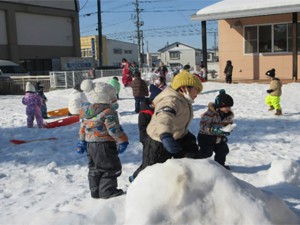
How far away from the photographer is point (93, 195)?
4.43 metres

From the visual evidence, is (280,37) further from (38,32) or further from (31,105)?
(38,32)

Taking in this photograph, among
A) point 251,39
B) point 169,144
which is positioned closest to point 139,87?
point 169,144

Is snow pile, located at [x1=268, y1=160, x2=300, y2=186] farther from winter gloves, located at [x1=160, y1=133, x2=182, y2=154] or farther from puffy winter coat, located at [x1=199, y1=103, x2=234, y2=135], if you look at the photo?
winter gloves, located at [x1=160, y1=133, x2=182, y2=154]

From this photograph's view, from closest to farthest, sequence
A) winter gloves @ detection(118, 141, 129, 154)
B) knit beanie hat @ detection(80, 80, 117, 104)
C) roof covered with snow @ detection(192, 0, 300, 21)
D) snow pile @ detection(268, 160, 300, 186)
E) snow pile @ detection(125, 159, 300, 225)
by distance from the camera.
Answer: snow pile @ detection(125, 159, 300, 225) < winter gloves @ detection(118, 141, 129, 154) < knit beanie hat @ detection(80, 80, 117, 104) < snow pile @ detection(268, 160, 300, 186) < roof covered with snow @ detection(192, 0, 300, 21)

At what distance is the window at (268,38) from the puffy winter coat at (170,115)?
16.4 m

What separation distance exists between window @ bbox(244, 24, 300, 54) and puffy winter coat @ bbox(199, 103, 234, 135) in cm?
1493

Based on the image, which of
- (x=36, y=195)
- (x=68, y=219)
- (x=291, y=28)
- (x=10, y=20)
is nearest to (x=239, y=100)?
(x=291, y=28)

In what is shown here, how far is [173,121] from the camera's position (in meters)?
3.72

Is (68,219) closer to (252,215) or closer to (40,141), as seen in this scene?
(252,215)

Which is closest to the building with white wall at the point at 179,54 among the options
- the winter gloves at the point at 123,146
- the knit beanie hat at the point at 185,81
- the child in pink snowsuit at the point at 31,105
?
the child in pink snowsuit at the point at 31,105

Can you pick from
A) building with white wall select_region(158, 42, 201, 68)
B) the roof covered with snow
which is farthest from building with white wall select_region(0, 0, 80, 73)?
building with white wall select_region(158, 42, 201, 68)

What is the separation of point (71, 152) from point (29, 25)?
Answer: 32.6 meters

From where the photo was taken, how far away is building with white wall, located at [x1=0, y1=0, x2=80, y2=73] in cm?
3469

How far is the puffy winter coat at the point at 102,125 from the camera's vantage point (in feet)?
13.6
